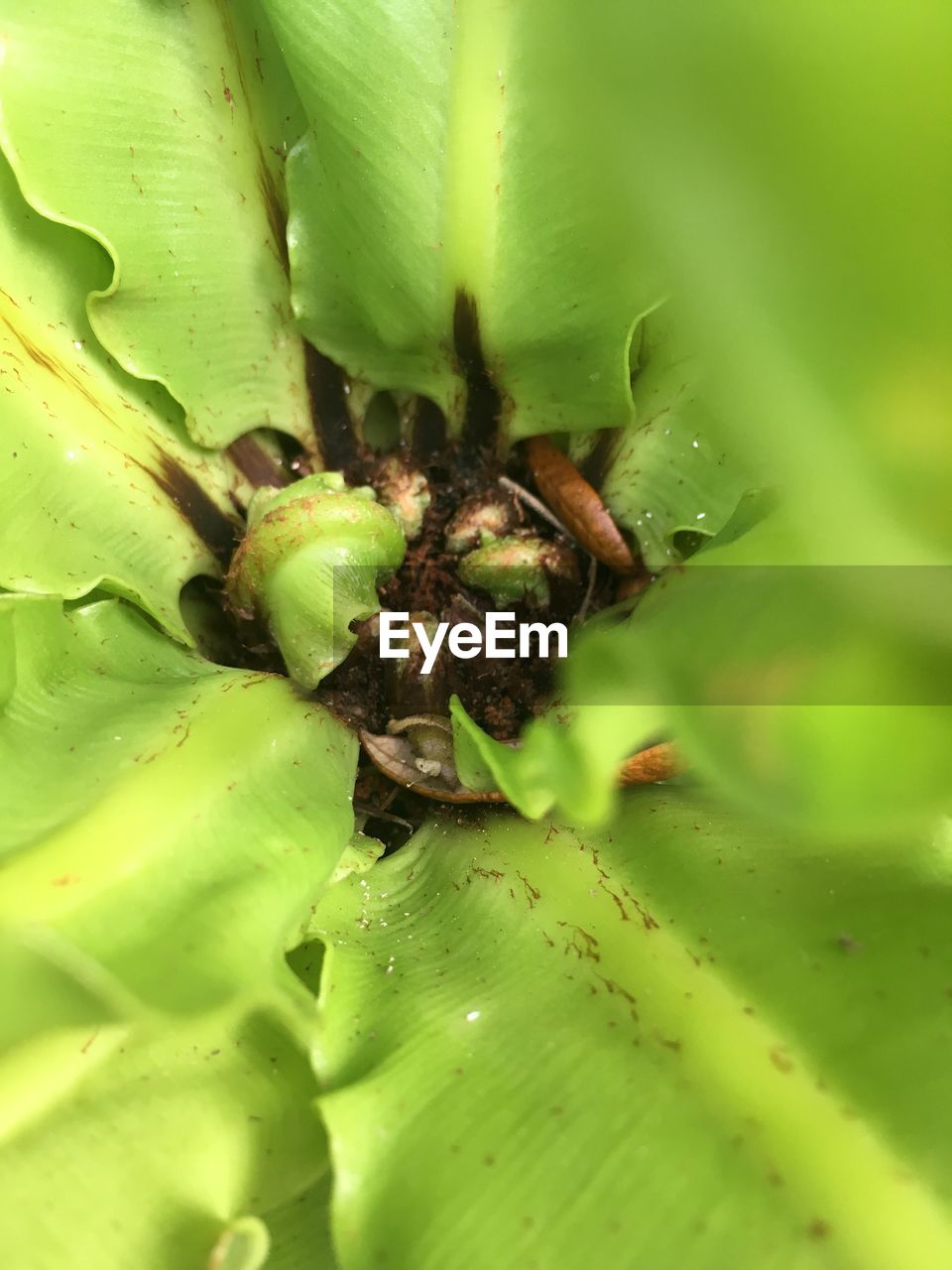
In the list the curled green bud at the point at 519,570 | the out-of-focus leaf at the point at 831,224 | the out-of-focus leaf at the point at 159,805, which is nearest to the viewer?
the out-of-focus leaf at the point at 831,224

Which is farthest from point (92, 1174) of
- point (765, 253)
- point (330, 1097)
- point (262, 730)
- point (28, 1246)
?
point (765, 253)

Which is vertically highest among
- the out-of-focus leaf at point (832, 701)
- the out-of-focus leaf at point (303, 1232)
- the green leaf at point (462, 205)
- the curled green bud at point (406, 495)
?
the green leaf at point (462, 205)

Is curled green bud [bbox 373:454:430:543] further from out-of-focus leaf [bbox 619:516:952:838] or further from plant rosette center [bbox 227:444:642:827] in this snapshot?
out-of-focus leaf [bbox 619:516:952:838]

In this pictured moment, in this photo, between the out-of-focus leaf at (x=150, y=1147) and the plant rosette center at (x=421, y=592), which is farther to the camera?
the plant rosette center at (x=421, y=592)

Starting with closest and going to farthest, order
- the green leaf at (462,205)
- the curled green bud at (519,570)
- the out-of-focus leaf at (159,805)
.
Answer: the out-of-focus leaf at (159,805) < the green leaf at (462,205) < the curled green bud at (519,570)

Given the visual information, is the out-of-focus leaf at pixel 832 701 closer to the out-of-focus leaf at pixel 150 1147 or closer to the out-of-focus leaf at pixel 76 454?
the out-of-focus leaf at pixel 150 1147

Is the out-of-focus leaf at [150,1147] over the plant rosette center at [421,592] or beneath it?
beneath

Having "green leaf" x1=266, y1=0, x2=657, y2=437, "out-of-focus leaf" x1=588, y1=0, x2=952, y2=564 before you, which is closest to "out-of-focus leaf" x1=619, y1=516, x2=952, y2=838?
"out-of-focus leaf" x1=588, y1=0, x2=952, y2=564

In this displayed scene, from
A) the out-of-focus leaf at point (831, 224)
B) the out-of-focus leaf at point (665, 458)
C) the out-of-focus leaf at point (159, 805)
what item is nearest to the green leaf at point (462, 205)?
the out-of-focus leaf at point (665, 458)
